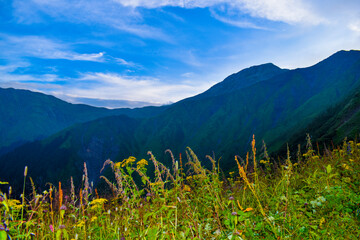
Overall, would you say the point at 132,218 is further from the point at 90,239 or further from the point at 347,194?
the point at 347,194

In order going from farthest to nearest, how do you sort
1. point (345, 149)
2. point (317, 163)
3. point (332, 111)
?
point (332, 111) < point (345, 149) < point (317, 163)

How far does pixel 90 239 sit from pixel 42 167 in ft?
766

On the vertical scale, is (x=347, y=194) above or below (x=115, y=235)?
above

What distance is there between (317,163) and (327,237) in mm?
4124

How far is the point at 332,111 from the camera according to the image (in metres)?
125

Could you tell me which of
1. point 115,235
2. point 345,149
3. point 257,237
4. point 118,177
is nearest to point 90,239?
point 115,235

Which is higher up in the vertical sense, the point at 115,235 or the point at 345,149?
the point at 345,149

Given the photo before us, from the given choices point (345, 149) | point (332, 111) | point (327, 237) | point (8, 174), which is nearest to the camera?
point (327, 237)

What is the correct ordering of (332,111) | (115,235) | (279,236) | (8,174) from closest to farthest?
(279,236) < (115,235) < (332,111) < (8,174)

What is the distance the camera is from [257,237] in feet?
9.15

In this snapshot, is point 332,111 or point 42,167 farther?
point 42,167

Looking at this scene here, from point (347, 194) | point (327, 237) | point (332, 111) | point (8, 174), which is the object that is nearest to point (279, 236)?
point (327, 237)

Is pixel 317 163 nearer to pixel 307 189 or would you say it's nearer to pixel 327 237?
pixel 307 189

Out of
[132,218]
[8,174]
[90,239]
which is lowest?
[8,174]
